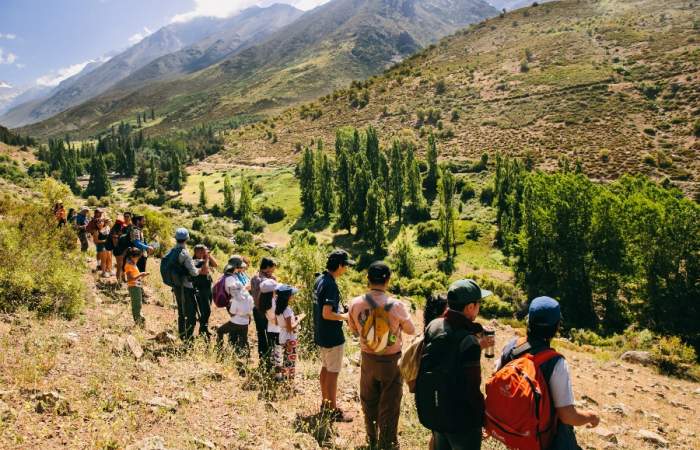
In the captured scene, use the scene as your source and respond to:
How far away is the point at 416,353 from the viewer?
4215 mm

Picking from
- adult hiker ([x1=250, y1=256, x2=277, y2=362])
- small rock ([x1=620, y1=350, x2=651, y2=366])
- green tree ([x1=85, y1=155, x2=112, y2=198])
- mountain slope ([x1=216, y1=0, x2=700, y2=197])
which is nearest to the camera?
adult hiker ([x1=250, y1=256, x2=277, y2=362])

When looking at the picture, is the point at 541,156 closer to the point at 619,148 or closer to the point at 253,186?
the point at 619,148

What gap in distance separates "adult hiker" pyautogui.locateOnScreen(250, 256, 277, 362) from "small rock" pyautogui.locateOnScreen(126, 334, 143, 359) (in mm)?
1909

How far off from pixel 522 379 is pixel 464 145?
62.5 meters

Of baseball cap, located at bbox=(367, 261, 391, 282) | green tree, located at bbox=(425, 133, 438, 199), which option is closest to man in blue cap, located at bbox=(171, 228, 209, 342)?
baseball cap, located at bbox=(367, 261, 391, 282)

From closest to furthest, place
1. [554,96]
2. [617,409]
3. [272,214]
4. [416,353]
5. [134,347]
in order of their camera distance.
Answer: [416,353] → [134,347] → [617,409] → [272,214] → [554,96]

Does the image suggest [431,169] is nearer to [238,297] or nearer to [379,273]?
[238,297]

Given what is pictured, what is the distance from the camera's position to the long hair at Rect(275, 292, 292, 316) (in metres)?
6.57

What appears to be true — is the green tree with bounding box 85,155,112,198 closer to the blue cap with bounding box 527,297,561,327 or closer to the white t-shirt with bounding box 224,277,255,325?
the white t-shirt with bounding box 224,277,255,325

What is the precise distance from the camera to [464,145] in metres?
62.8

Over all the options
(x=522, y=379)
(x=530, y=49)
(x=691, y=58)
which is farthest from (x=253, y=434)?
(x=530, y=49)

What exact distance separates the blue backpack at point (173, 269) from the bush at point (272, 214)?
47755mm

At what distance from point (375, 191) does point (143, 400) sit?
130 feet

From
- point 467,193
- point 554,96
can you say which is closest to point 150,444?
point 467,193
